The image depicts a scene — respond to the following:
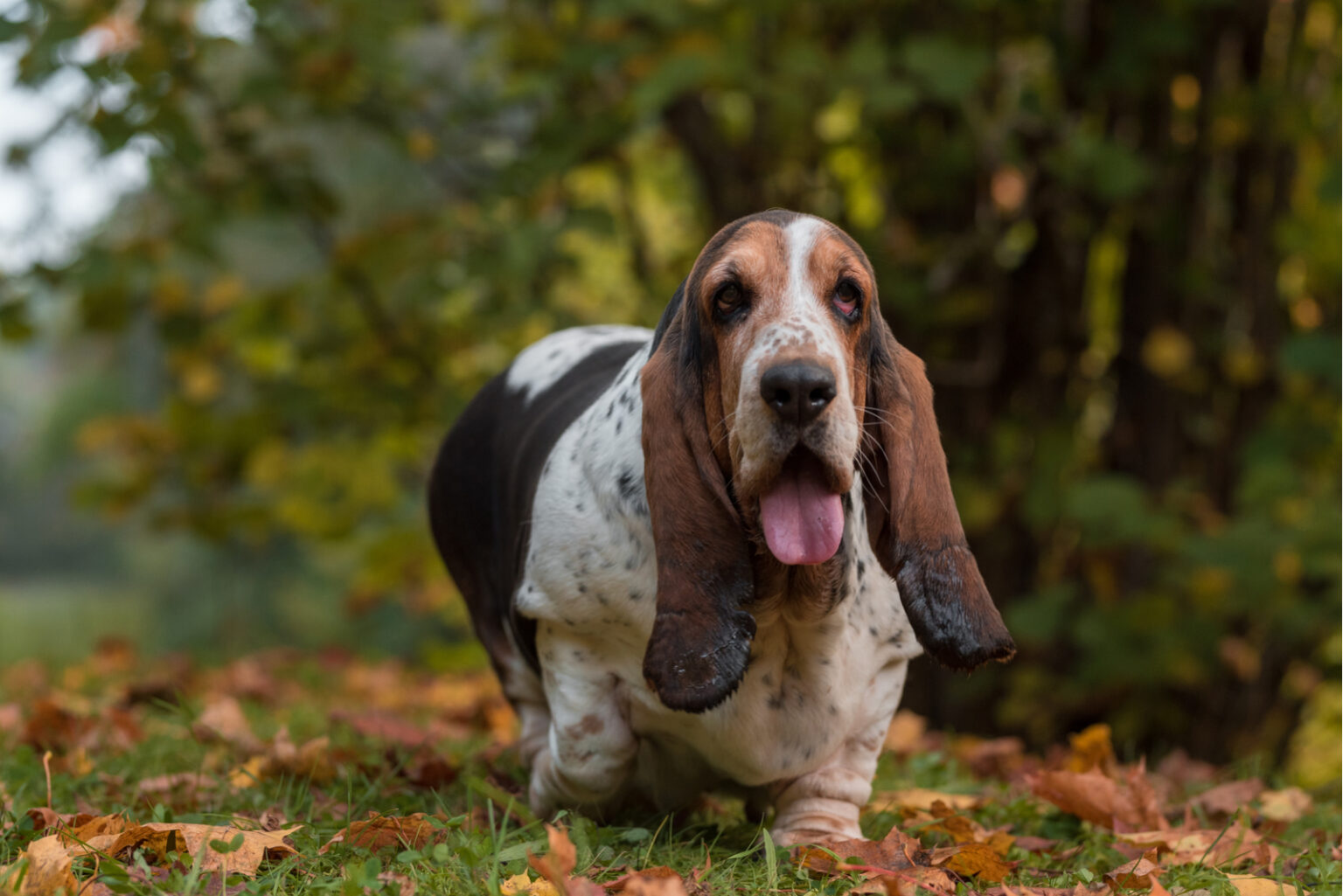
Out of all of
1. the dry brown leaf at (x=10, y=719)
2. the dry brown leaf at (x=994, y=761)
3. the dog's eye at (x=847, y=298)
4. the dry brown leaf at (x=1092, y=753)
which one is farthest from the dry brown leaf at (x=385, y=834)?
the dry brown leaf at (x=994, y=761)

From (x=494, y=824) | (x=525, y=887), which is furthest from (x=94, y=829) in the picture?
(x=525, y=887)

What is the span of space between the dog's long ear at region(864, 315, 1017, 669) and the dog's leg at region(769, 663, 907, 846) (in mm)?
443

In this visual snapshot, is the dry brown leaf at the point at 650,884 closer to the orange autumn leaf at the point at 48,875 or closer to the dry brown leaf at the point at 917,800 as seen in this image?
the orange autumn leaf at the point at 48,875

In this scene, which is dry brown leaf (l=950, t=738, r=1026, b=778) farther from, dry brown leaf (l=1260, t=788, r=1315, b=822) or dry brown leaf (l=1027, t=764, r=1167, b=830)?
dry brown leaf (l=1027, t=764, r=1167, b=830)

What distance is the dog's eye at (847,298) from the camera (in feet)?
8.00

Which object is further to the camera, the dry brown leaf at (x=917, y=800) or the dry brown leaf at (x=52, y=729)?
the dry brown leaf at (x=52, y=729)

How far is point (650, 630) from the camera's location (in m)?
2.56

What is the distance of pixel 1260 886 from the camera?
2.47 meters

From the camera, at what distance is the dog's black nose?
2188 mm

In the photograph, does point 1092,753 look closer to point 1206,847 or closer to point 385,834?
point 1206,847

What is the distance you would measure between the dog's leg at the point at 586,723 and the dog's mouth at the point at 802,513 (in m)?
0.62

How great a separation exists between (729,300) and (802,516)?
0.42 metres

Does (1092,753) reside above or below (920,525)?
below

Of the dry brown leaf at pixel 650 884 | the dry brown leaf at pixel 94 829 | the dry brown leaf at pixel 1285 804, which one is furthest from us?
the dry brown leaf at pixel 1285 804
